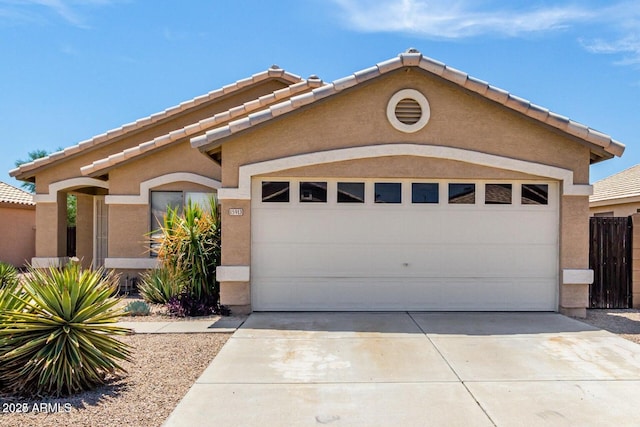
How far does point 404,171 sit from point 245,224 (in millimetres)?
3478

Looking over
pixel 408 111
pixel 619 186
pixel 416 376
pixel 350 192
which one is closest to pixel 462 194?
pixel 408 111

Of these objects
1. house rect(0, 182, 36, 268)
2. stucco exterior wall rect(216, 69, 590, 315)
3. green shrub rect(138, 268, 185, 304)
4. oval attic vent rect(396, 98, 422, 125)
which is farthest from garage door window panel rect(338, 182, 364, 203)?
house rect(0, 182, 36, 268)

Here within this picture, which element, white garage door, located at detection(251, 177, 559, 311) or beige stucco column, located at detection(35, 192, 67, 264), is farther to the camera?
beige stucco column, located at detection(35, 192, 67, 264)

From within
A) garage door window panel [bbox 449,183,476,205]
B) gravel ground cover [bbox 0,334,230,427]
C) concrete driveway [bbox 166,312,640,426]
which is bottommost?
gravel ground cover [bbox 0,334,230,427]

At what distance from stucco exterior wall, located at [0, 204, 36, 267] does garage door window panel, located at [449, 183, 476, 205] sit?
20475 mm

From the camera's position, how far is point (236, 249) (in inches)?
367

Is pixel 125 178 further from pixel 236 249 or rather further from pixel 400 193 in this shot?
pixel 400 193

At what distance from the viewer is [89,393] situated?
17.5 feet

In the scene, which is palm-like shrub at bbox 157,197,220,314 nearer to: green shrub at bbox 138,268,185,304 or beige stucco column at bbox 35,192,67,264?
green shrub at bbox 138,268,185,304

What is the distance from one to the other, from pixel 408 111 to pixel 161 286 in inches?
271

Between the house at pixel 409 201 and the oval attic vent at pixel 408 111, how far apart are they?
3 cm

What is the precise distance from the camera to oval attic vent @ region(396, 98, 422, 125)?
31.0ft

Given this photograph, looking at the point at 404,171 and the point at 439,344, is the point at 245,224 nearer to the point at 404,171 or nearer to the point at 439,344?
the point at 404,171

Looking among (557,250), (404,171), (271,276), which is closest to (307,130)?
(404,171)
